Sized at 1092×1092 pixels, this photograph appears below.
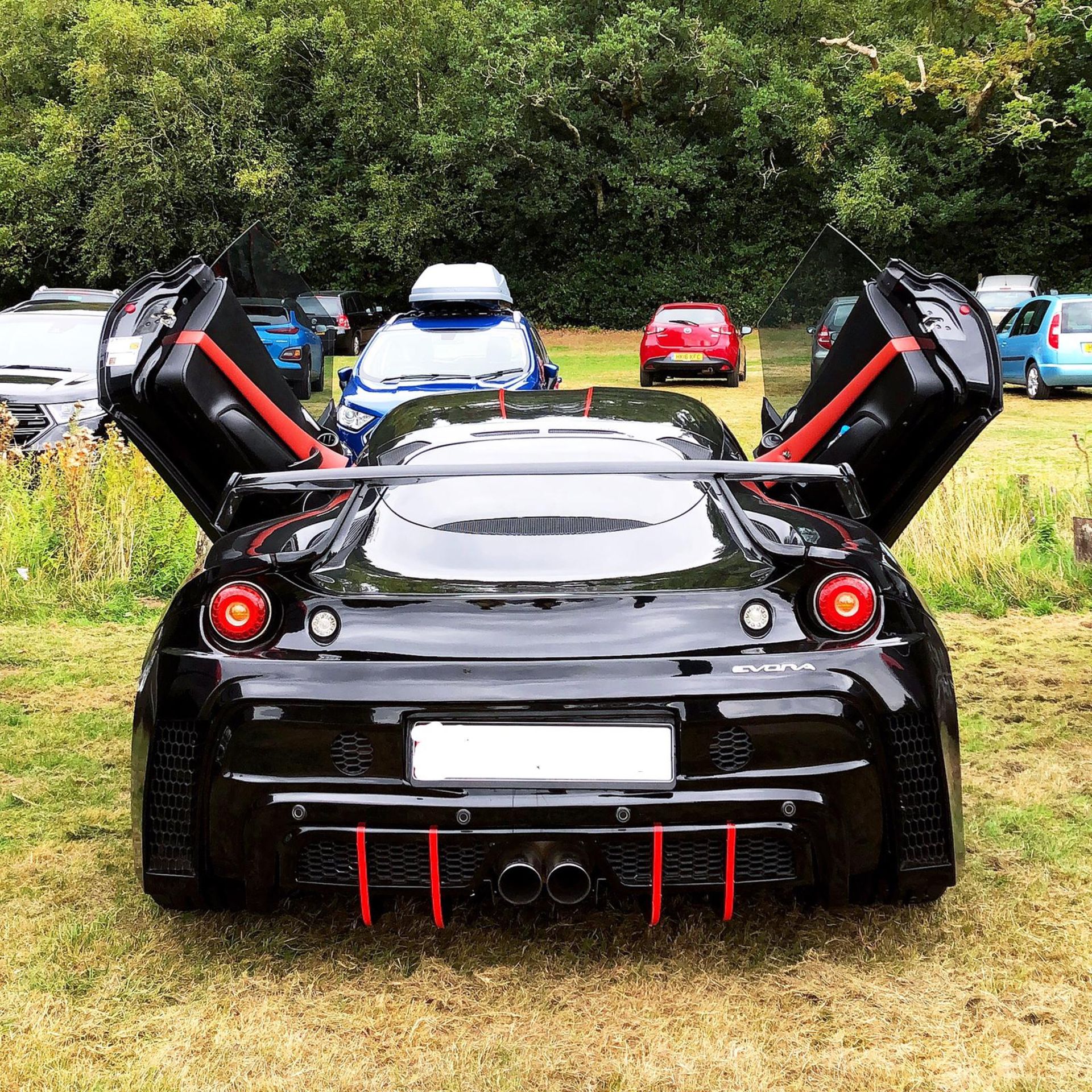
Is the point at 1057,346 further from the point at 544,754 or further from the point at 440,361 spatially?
the point at 544,754

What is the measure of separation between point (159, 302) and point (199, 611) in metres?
1.69

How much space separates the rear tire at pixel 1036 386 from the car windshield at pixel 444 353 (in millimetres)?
10585

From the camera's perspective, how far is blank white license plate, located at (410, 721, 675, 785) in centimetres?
264

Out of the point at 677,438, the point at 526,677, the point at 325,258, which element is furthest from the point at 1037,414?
the point at 325,258

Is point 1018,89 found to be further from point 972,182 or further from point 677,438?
point 677,438

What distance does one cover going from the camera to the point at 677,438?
3.81 meters

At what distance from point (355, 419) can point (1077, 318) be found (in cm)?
1284

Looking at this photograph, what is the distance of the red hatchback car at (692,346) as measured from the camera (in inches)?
874

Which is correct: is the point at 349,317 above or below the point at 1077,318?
below

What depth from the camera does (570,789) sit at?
104 inches

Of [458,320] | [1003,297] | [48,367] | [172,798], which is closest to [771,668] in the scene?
[172,798]

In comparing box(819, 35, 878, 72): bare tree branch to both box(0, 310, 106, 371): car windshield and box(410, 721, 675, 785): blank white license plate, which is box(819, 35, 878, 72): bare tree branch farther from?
box(410, 721, 675, 785): blank white license plate

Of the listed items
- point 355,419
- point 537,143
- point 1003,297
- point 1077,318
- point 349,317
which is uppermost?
point 355,419

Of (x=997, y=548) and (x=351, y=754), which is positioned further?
(x=997, y=548)
